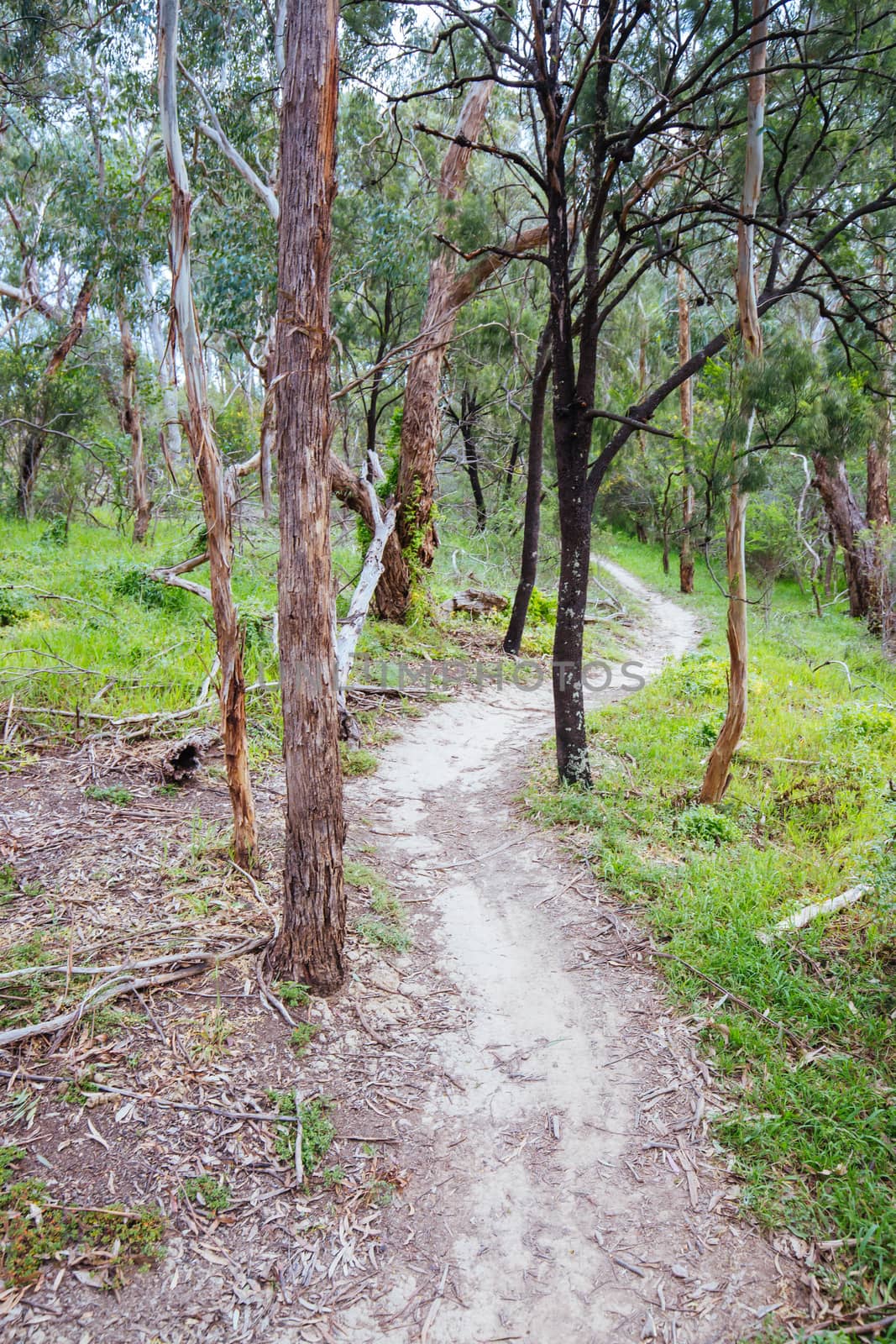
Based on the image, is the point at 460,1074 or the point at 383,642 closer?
the point at 460,1074

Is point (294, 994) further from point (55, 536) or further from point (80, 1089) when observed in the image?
point (55, 536)

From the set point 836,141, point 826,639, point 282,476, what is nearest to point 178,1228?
point 282,476

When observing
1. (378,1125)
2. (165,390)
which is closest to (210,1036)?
(378,1125)

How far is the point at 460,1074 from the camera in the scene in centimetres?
306

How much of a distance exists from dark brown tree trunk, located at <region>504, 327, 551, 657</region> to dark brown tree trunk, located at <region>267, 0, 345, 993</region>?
619 cm

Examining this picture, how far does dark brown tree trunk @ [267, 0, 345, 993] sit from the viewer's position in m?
2.82

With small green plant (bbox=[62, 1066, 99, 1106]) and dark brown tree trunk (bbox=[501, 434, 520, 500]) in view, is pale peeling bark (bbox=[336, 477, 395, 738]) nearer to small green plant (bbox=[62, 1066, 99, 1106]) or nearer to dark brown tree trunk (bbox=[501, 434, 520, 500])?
small green plant (bbox=[62, 1066, 99, 1106])

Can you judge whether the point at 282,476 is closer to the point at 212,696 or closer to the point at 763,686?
the point at 212,696

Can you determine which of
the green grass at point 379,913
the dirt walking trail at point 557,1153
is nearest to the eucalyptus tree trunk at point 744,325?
the dirt walking trail at point 557,1153

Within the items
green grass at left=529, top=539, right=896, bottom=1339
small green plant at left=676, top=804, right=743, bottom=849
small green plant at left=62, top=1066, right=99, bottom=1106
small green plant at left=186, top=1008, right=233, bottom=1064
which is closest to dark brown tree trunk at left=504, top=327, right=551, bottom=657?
green grass at left=529, top=539, right=896, bottom=1339

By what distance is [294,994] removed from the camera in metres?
3.18

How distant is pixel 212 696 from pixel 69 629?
5.86 ft

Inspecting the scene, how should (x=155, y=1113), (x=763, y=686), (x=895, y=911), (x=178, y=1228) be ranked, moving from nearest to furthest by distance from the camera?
(x=178, y=1228), (x=155, y=1113), (x=895, y=911), (x=763, y=686)

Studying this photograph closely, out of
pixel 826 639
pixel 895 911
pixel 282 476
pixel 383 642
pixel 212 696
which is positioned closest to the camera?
pixel 282 476
